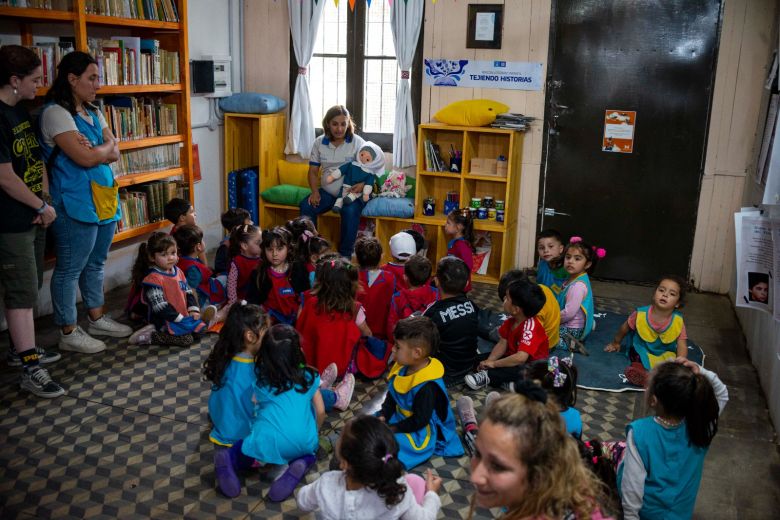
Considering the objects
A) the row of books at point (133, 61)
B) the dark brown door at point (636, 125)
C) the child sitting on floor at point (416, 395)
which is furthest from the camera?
the dark brown door at point (636, 125)

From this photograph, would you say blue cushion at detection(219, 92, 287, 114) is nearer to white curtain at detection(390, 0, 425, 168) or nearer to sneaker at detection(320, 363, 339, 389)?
white curtain at detection(390, 0, 425, 168)

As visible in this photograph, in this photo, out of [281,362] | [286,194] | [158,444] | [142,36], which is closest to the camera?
[281,362]

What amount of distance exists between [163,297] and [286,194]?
92.5 inches

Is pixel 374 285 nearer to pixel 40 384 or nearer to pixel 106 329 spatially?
pixel 106 329

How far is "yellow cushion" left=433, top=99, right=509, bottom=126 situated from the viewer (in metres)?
6.05

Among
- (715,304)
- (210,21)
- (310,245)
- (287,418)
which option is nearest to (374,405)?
(287,418)

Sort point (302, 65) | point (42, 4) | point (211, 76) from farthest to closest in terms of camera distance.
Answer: point (302, 65), point (211, 76), point (42, 4)

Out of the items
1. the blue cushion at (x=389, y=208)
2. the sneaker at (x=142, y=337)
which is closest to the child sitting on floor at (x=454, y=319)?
the sneaker at (x=142, y=337)

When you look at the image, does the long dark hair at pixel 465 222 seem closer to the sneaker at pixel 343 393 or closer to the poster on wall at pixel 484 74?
the poster on wall at pixel 484 74

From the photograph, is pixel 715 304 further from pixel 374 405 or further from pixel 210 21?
pixel 210 21

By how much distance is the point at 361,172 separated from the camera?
20.7 feet

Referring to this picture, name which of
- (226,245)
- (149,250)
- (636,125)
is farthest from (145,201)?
(636,125)

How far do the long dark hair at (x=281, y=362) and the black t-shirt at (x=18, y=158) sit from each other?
1.66 m

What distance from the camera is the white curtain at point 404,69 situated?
638 centimetres
